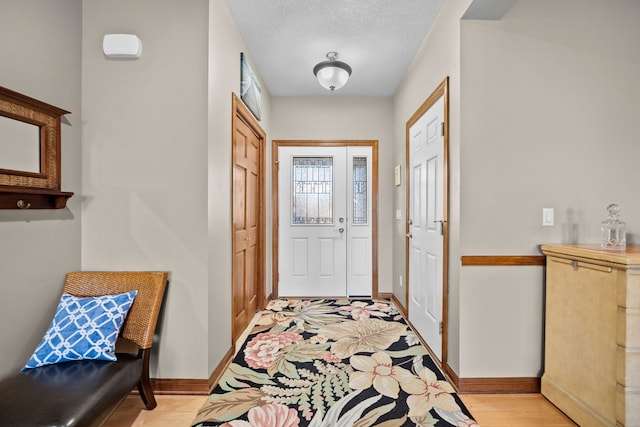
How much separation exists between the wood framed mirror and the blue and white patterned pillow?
22.0 inches

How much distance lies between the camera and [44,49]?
68.5 inches

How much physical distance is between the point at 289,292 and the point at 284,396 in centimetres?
222

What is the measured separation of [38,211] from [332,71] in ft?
7.96

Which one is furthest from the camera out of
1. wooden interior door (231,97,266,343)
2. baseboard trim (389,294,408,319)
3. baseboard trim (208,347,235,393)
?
baseboard trim (389,294,408,319)

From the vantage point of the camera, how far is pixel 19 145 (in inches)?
63.6

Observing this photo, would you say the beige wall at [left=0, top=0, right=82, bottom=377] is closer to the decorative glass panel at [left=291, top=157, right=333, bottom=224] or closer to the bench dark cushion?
the bench dark cushion

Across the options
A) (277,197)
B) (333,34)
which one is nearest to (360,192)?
(277,197)

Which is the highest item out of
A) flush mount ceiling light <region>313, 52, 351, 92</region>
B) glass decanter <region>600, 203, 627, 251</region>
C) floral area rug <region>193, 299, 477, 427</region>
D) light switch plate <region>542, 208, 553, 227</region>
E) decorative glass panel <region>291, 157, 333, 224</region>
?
flush mount ceiling light <region>313, 52, 351, 92</region>

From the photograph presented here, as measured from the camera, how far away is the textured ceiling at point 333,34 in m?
2.35

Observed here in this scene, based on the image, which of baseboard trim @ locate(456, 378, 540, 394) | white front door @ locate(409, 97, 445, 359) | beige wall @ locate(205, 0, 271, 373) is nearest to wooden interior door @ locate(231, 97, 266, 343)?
beige wall @ locate(205, 0, 271, 373)

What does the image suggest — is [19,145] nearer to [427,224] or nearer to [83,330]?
[83,330]

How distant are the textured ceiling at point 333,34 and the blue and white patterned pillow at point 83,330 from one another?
7.05 feet

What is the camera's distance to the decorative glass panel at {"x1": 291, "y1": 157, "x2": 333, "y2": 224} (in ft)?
13.6

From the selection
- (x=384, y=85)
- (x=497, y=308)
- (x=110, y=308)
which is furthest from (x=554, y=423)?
(x=384, y=85)
